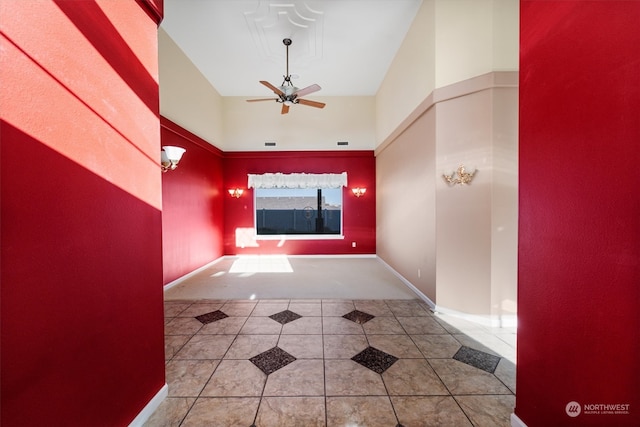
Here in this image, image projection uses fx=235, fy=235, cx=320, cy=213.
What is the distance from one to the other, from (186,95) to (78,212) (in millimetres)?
3967

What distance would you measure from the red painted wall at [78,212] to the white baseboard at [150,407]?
1.6 inches

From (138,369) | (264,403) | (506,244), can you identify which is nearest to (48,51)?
(138,369)

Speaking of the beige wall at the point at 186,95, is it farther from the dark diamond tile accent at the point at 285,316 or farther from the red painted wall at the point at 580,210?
the red painted wall at the point at 580,210

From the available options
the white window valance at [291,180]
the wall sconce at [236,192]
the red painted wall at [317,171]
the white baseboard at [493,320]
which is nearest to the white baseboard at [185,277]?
the red painted wall at [317,171]

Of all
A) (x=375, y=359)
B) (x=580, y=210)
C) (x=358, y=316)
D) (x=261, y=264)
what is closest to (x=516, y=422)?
(x=375, y=359)

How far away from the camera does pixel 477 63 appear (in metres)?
2.51

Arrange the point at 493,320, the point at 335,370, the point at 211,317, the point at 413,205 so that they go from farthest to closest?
the point at 413,205
the point at 211,317
the point at 493,320
the point at 335,370

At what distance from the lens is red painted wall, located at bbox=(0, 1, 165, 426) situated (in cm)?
79

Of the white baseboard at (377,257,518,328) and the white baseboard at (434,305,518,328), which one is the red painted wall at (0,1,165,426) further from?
the white baseboard at (434,305,518,328)

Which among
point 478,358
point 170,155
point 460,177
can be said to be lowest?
point 478,358

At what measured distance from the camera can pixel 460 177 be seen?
2555mm

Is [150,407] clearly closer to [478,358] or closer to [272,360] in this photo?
[272,360]

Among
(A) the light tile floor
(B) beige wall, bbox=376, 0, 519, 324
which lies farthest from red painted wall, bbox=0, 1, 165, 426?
(B) beige wall, bbox=376, 0, 519, 324

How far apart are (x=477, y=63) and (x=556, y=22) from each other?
172 cm
